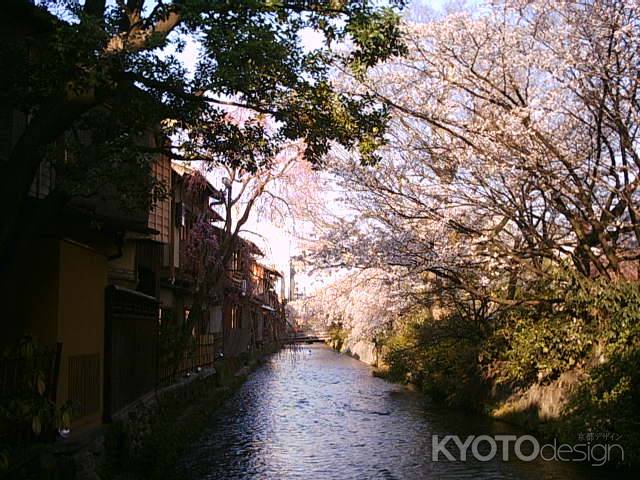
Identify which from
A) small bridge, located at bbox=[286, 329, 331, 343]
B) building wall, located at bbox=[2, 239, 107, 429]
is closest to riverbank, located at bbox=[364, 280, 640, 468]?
building wall, located at bbox=[2, 239, 107, 429]

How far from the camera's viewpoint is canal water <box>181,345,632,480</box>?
40.2 feet

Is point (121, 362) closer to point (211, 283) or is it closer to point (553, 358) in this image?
point (553, 358)

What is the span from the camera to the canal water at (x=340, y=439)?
12.2 meters

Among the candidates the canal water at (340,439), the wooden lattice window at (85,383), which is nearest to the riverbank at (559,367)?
the canal water at (340,439)

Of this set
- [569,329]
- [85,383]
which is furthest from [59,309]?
[569,329]

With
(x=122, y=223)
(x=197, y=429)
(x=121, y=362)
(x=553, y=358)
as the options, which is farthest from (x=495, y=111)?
(x=197, y=429)

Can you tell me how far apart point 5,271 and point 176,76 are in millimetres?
3014

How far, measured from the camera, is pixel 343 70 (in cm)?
1461

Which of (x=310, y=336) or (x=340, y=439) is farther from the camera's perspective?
(x=310, y=336)

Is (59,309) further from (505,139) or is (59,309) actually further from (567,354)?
(567,354)

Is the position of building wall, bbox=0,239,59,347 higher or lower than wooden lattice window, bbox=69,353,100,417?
higher

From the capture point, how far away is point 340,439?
15.9 metres

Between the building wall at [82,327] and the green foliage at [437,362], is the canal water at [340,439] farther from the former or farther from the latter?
the building wall at [82,327]

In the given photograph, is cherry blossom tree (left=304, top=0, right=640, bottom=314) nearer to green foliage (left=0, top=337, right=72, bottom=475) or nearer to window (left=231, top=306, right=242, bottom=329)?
green foliage (left=0, top=337, right=72, bottom=475)
